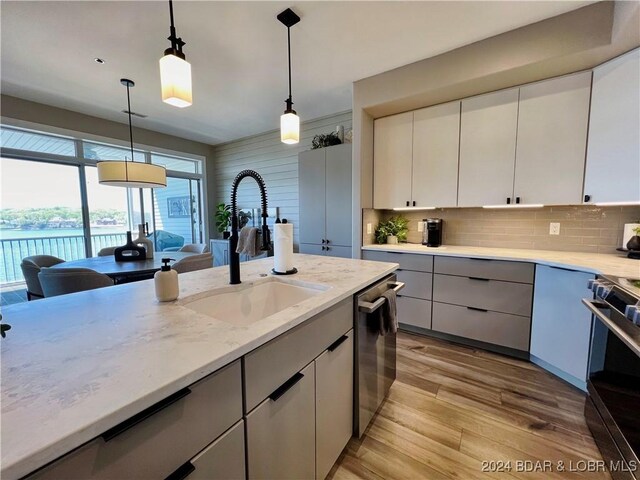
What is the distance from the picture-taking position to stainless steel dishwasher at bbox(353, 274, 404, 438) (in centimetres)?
143

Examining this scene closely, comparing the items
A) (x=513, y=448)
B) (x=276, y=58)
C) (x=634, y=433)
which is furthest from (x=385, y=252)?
(x=276, y=58)

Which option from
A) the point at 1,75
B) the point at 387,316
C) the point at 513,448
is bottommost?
the point at 513,448

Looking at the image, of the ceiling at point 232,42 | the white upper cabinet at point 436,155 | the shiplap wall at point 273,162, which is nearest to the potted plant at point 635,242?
the white upper cabinet at point 436,155

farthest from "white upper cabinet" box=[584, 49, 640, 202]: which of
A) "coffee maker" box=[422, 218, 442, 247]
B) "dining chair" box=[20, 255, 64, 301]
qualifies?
"dining chair" box=[20, 255, 64, 301]

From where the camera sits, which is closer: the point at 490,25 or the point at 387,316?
the point at 387,316

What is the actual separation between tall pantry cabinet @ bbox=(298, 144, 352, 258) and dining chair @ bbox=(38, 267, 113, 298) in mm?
2317

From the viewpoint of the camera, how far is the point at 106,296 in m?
1.17

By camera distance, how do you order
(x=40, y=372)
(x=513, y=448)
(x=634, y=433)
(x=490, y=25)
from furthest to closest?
1. (x=490, y=25)
2. (x=513, y=448)
3. (x=634, y=433)
4. (x=40, y=372)

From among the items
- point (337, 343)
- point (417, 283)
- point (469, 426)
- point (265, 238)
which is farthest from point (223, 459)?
point (417, 283)

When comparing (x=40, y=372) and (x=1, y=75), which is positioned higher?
(x=1, y=75)

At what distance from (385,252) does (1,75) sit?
4475 mm

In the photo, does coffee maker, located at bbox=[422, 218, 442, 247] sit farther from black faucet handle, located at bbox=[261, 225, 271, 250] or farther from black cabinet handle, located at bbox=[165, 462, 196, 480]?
black cabinet handle, located at bbox=[165, 462, 196, 480]

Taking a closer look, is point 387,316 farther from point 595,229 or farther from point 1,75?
point 1,75

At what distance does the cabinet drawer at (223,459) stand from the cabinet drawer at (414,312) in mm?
Answer: 2357
